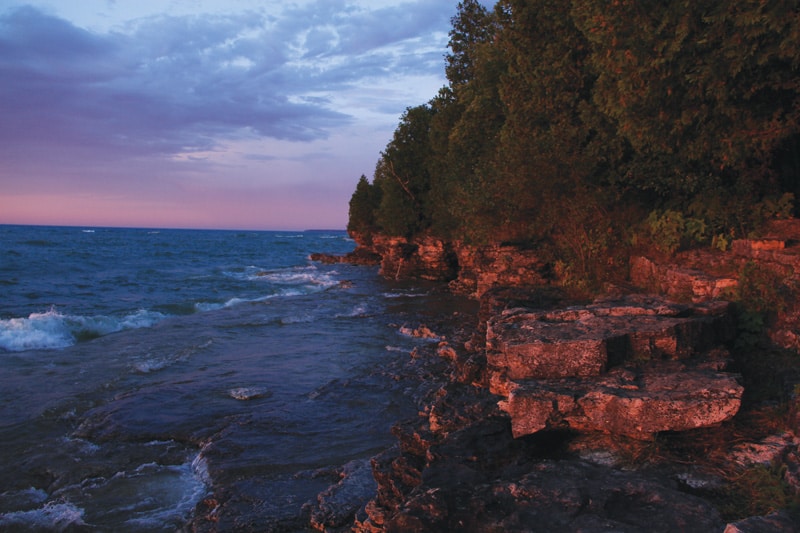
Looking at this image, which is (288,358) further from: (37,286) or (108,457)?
(37,286)

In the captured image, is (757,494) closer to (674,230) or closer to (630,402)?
(630,402)

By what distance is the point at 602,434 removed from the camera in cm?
550

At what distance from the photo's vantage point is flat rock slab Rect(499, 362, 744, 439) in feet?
16.4

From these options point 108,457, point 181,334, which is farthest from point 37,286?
point 108,457

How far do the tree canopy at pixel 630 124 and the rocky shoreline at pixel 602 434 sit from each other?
2.41 metres

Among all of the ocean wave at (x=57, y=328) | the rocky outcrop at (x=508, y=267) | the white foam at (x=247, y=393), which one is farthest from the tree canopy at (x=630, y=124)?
the ocean wave at (x=57, y=328)

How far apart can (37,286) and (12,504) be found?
97.8ft

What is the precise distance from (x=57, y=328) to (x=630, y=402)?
20379 millimetres

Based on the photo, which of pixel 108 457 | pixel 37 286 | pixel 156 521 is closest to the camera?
pixel 156 521

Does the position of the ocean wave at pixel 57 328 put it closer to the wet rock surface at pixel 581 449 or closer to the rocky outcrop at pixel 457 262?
the rocky outcrop at pixel 457 262

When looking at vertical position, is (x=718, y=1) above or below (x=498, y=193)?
above

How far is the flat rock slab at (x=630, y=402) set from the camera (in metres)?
4.99

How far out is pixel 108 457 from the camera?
834 centimetres

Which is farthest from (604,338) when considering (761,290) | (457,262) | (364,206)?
(364,206)
